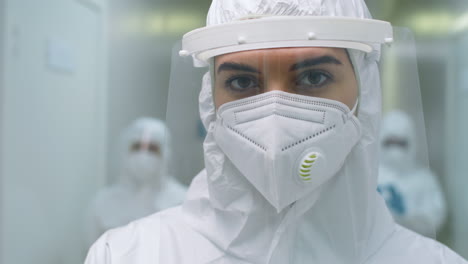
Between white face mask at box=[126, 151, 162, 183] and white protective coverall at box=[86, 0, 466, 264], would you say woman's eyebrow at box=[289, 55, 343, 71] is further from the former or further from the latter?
white face mask at box=[126, 151, 162, 183]

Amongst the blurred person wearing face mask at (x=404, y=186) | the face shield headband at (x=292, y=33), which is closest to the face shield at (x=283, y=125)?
the face shield headband at (x=292, y=33)

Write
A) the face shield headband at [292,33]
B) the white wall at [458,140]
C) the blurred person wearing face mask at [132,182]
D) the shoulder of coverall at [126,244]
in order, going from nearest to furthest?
the face shield headband at [292,33]
the shoulder of coverall at [126,244]
the blurred person wearing face mask at [132,182]
the white wall at [458,140]

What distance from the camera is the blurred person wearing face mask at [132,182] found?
2.37 meters

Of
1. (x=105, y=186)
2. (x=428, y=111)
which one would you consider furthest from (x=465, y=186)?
(x=105, y=186)

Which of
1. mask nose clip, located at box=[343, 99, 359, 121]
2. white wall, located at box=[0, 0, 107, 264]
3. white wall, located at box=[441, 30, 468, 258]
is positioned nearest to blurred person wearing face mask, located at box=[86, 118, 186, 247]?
white wall, located at box=[0, 0, 107, 264]

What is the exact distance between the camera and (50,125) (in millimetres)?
2412

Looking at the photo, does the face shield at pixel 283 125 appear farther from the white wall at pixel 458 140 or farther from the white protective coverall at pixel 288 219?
the white wall at pixel 458 140

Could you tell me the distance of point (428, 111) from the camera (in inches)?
122

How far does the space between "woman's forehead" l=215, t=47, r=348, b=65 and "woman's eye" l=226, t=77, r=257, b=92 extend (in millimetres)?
34

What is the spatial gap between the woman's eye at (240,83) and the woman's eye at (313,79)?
79 mm

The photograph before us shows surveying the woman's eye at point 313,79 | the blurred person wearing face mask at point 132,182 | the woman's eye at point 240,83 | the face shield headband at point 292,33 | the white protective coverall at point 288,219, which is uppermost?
the face shield headband at point 292,33

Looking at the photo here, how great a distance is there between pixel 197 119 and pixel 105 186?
1.93m

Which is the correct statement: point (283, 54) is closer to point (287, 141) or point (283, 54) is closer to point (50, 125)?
point (287, 141)

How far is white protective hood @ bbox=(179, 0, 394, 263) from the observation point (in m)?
0.85
